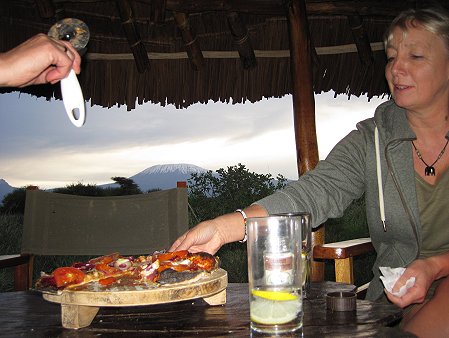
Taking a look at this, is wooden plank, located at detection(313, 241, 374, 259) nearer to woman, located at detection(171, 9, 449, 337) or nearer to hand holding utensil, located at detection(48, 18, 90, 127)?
woman, located at detection(171, 9, 449, 337)

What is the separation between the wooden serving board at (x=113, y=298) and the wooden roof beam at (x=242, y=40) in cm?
264

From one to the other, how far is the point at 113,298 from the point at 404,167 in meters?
1.18

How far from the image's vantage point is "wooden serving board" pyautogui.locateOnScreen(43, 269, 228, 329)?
120cm

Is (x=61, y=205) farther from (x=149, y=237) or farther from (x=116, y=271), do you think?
(x=116, y=271)

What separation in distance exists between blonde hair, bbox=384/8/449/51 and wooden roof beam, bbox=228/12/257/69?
1837mm

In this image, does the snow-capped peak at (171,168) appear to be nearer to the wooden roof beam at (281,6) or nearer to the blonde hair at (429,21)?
the wooden roof beam at (281,6)

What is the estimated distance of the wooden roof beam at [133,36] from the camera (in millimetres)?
3504

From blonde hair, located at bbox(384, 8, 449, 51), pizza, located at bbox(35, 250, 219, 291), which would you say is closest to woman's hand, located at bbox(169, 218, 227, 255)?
pizza, located at bbox(35, 250, 219, 291)

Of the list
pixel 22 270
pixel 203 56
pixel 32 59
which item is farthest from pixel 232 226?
pixel 203 56

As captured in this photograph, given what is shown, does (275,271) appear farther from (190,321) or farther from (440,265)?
(440,265)

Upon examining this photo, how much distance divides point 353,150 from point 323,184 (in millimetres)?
189

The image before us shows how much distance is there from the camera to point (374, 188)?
197 centimetres

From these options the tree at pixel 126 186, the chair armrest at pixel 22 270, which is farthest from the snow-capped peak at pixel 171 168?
the chair armrest at pixel 22 270

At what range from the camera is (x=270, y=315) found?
106 cm
